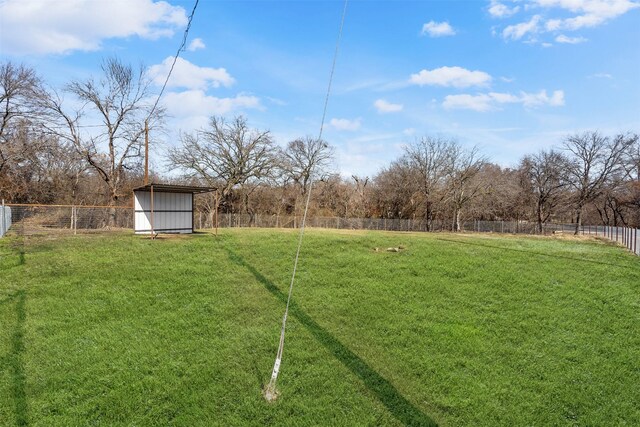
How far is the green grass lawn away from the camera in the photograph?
200 inches

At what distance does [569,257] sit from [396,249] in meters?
5.62

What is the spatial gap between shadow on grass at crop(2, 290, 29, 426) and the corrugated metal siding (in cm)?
784

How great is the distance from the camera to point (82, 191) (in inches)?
1297

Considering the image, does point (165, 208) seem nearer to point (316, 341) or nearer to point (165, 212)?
point (165, 212)

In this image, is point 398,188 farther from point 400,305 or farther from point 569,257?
point 400,305

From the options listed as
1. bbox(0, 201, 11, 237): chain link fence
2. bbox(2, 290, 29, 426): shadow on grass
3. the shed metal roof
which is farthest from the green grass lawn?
bbox(0, 201, 11, 237): chain link fence

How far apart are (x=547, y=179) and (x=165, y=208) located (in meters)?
41.2

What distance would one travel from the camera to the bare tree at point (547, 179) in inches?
1655

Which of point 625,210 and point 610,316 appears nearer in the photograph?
point 610,316

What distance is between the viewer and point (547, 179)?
4256 cm

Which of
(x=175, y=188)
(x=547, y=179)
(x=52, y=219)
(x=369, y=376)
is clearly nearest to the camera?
(x=369, y=376)

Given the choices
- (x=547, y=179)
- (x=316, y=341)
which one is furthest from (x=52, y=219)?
(x=547, y=179)

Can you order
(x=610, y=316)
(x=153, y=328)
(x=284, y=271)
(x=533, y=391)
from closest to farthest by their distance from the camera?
(x=533, y=391)
(x=153, y=328)
(x=610, y=316)
(x=284, y=271)

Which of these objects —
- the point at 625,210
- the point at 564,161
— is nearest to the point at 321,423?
the point at 564,161
